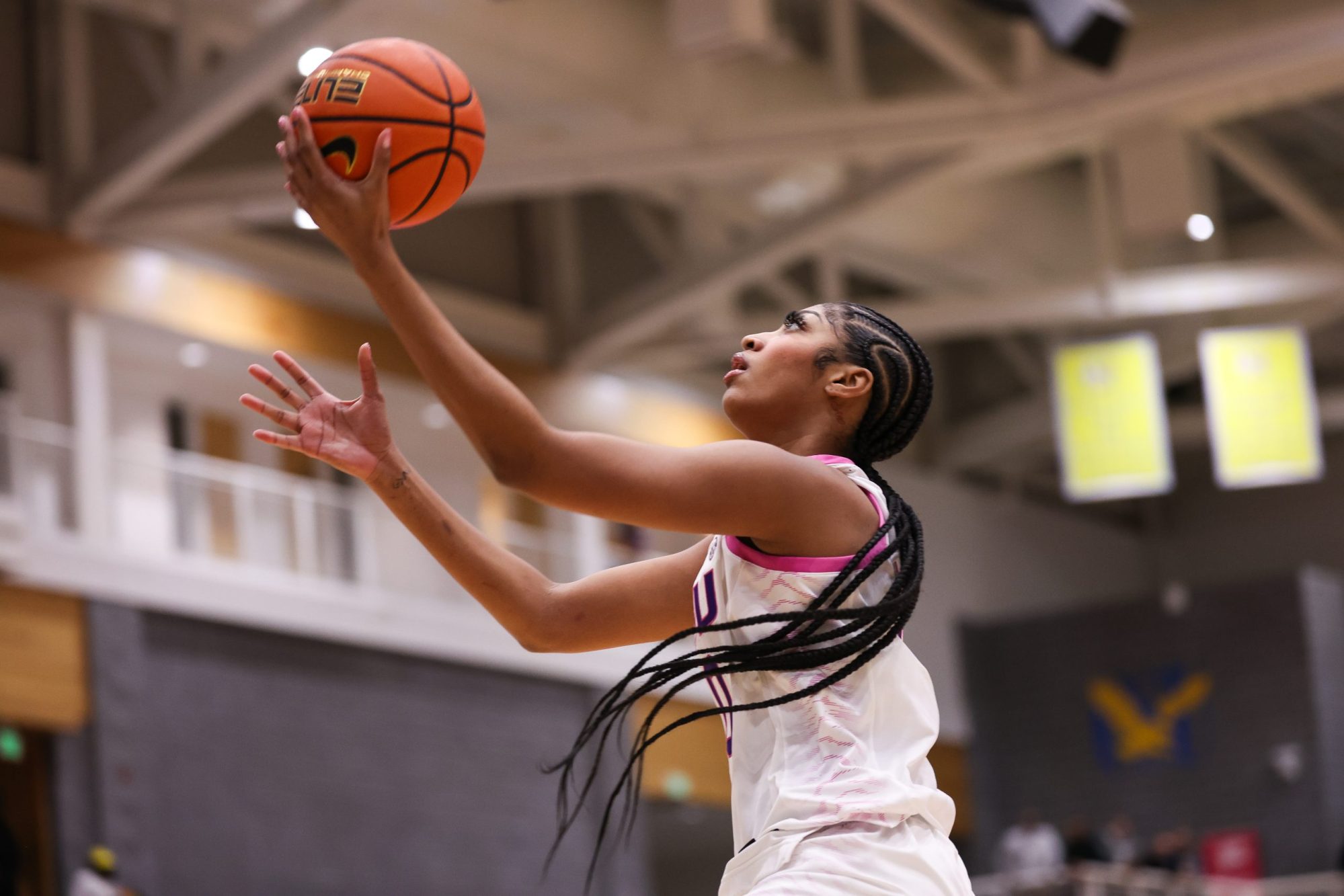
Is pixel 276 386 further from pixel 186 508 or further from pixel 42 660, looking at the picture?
pixel 186 508

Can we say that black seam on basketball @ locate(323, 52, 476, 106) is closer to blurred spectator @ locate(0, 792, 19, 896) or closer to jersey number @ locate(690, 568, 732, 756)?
jersey number @ locate(690, 568, 732, 756)

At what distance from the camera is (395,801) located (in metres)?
19.3

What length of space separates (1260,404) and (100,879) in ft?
39.0

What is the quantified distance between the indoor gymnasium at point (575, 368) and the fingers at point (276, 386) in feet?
21.9

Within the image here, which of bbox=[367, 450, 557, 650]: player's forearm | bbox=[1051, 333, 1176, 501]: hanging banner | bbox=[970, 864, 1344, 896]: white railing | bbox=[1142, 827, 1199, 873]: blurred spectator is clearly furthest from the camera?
bbox=[1142, 827, 1199, 873]: blurred spectator

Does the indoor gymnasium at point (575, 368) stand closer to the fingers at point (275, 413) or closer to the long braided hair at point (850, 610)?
the fingers at point (275, 413)

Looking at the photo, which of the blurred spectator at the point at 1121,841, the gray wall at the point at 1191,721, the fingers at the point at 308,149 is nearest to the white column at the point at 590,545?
the blurred spectator at the point at 1121,841

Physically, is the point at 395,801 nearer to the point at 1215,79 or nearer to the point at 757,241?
the point at 757,241

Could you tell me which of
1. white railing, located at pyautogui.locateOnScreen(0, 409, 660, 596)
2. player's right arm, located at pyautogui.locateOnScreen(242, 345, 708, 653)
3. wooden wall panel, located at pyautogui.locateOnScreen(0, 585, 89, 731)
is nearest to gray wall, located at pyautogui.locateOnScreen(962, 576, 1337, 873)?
white railing, located at pyautogui.locateOnScreen(0, 409, 660, 596)

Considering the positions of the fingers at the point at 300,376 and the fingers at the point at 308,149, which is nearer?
the fingers at the point at 308,149

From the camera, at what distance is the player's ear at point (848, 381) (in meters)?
3.15

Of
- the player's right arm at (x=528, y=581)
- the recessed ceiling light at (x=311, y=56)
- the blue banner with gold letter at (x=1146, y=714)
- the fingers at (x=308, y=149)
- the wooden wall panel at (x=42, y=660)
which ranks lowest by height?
the blue banner with gold letter at (x=1146, y=714)

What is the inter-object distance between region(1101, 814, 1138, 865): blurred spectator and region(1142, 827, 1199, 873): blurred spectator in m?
0.26

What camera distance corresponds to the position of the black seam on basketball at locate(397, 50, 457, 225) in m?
3.35
